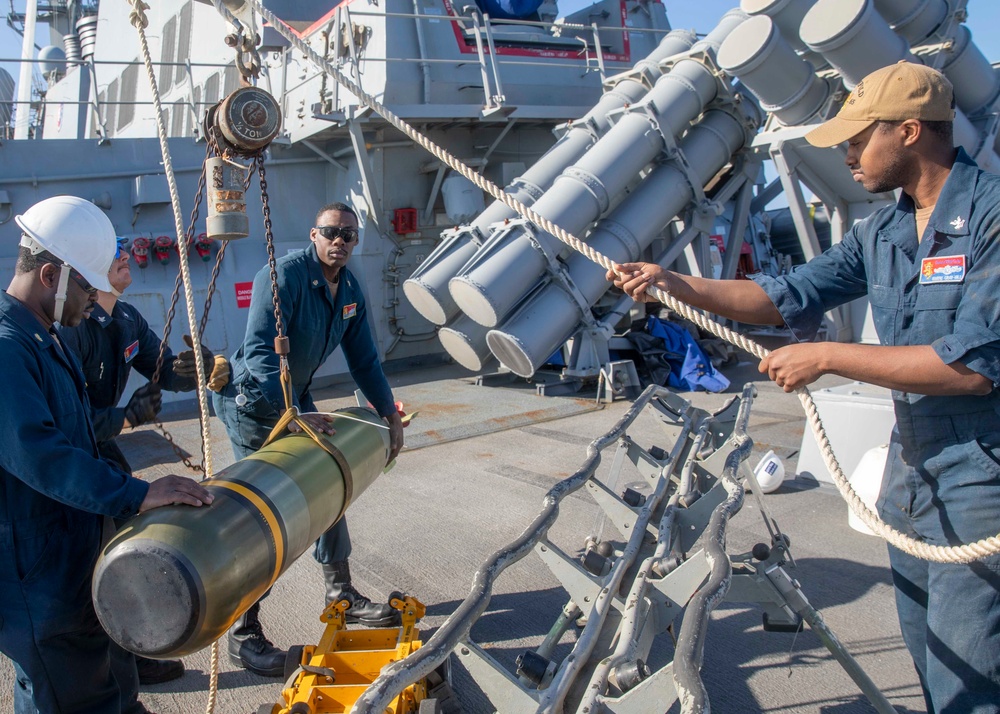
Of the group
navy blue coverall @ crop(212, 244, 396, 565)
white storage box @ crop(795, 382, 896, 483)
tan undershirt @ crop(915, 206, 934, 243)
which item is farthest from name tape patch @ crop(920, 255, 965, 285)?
white storage box @ crop(795, 382, 896, 483)

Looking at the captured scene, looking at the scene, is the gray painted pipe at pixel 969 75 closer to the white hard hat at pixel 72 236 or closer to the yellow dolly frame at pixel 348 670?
the yellow dolly frame at pixel 348 670

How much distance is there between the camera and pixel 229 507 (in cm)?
214

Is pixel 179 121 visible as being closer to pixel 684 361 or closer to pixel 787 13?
pixel 684 361

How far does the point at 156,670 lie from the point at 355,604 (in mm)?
850

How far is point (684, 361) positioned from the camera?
28.5 ft

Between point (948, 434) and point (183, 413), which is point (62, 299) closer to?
point (948, 434)

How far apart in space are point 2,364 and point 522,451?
4.71 m

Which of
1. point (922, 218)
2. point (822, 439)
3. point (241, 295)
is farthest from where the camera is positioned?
point (241, 295)

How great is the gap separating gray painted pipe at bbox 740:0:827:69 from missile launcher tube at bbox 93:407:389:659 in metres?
6.37

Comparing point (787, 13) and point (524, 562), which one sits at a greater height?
point (787, 13)

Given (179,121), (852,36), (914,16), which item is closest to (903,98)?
(852,36)

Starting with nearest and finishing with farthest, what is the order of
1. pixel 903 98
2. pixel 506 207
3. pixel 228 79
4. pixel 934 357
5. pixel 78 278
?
pixel 934 357, pixel 903 98, pixel 78 278, pixel 506 207, pixel 228 79

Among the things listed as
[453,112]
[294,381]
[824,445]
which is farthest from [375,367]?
[453,112]

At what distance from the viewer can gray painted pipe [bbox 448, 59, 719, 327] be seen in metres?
7.29
